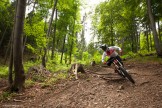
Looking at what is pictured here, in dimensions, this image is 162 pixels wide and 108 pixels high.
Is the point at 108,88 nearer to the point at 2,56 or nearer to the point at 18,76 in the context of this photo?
the point at 18,76

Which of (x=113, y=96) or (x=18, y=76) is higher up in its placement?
(x=18, y=76)

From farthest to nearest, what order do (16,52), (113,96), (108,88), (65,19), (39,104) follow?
(65,19) → (16,52) → (108,88) → (39,104) → (113,96)

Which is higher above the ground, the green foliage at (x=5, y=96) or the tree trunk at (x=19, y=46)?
the tree trunk at (x=19, y=46)

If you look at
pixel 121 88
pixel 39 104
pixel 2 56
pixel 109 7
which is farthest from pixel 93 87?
pixel 2 56

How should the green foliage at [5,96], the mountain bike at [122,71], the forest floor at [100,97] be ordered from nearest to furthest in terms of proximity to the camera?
the forest floor at [100,97] → the green foliage at [5,96] → the mountain bike at [122,71]

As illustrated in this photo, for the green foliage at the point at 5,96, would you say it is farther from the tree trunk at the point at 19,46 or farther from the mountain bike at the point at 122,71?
the mountain bike at the point at 122,71

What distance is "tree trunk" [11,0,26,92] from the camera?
8477 mm

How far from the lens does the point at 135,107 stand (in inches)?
221

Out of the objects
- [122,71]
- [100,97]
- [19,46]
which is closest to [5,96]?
[19,46]

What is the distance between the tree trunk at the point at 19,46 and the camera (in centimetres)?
848

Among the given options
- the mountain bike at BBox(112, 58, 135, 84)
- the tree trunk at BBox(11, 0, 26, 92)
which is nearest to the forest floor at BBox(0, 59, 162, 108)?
the mountain bike at BBox(112, 58, 135, 84)

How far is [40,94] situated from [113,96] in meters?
3.76

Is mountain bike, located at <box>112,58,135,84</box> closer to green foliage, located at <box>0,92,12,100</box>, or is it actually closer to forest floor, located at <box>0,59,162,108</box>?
forest floor, located at <box>0,59,162,108</box>

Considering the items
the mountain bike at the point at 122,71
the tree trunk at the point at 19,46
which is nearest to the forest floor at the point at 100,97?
the mountain bike at the point at 122,71
